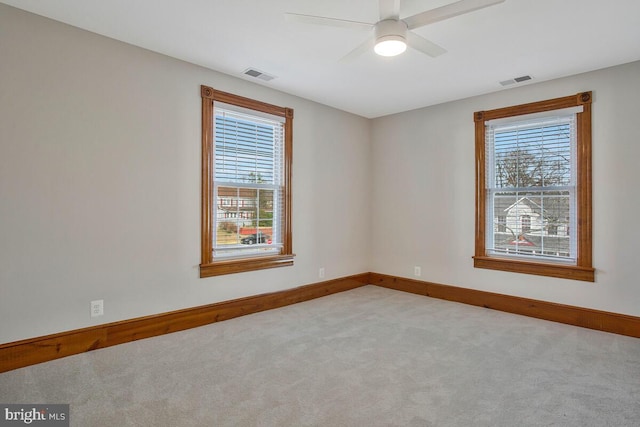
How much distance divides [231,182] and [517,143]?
10.7 ft

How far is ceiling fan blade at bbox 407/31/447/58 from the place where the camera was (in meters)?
2.29

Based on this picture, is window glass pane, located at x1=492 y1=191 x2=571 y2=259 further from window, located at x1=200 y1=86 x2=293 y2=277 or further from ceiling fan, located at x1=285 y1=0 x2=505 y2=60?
window, located at x1=200 y1=86 x2=293 y2=277

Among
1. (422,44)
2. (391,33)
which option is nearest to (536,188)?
(422,44)

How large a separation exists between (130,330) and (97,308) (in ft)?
1.08

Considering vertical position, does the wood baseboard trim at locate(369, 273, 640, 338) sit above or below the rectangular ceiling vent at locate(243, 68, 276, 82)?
below

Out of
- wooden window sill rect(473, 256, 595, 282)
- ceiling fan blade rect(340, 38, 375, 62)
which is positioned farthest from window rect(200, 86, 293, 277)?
wooden window sill rect(473, 256, 595, 282)

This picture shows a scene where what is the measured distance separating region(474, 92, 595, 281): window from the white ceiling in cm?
43

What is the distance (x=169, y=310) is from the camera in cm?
321

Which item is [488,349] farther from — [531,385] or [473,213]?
[473,213]

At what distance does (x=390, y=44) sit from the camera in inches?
87.7

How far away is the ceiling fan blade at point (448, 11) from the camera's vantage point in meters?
1.92

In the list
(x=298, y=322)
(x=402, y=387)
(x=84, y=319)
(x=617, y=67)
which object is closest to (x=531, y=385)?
(x=402, y=387)

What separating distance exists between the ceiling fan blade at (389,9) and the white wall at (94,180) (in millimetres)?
2010

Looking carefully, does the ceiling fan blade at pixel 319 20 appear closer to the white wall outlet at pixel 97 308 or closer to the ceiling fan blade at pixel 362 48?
the ceiling fan blade at pixel 362 48
